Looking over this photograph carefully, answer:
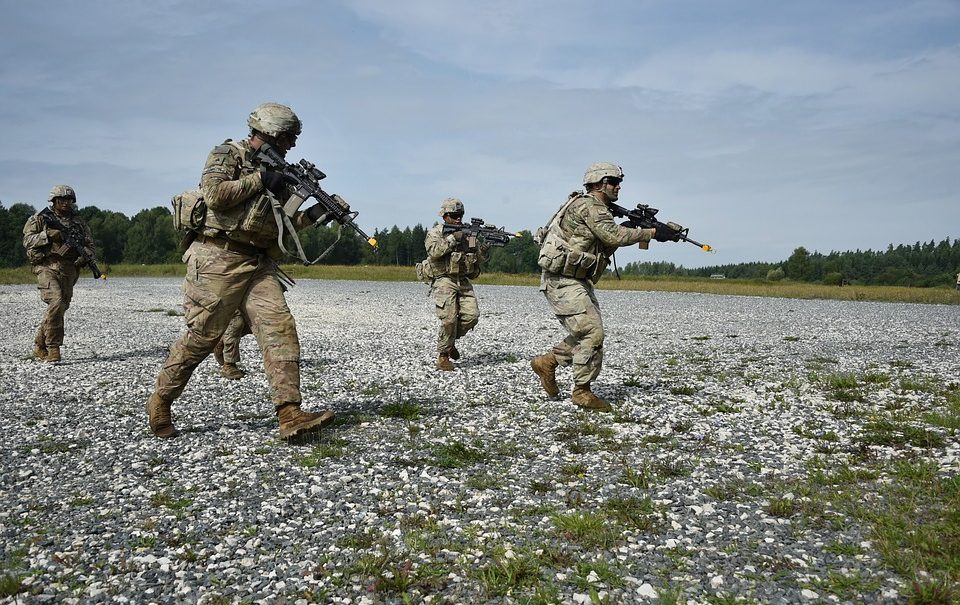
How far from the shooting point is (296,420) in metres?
7.93

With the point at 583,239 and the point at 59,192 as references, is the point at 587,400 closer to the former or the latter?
the point at 583,239

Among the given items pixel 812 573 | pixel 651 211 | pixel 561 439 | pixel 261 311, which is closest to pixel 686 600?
pixel 812 573

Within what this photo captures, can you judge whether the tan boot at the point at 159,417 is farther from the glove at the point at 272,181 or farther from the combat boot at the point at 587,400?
the combat boot at the point at 587,400

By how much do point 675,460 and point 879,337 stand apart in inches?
617

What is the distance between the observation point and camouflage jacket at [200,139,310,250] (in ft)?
24.7

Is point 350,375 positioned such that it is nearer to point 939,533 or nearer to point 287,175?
point 287,175

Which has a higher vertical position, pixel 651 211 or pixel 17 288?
pixel 651 211

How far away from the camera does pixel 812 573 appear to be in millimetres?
4680

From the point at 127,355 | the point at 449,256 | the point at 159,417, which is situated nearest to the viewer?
the point at 159,417

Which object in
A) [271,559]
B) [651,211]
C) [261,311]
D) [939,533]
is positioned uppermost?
[651,211]

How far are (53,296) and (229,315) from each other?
9.23 metres

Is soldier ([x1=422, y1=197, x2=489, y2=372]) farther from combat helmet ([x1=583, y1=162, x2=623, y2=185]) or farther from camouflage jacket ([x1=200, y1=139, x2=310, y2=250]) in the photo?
camouflage jacket ([x1=200, y1=139, x2=310, y2=250])

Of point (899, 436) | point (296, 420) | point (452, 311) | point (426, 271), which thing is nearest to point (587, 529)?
point (296, 420)

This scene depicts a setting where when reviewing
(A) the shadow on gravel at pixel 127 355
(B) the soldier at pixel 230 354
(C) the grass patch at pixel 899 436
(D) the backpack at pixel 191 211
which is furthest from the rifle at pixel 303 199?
(A) the shadow on gravel at pixel 127 355
